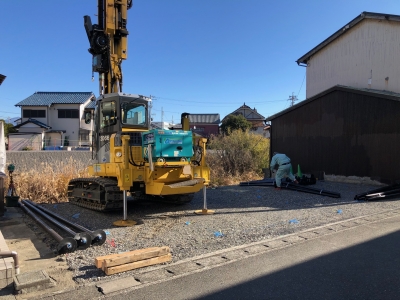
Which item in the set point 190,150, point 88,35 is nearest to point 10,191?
point 88,35

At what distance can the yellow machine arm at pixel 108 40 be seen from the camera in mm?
8852

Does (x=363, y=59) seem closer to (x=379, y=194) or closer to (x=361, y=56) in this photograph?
(x=361, y=56)

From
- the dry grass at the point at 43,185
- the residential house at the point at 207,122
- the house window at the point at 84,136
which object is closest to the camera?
the dry grass at the point at 43,185

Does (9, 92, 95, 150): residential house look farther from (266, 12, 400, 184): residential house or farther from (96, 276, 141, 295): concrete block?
(96, 276, 141, 295): concrete block

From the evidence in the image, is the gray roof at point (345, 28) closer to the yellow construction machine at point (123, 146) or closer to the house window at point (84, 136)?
the yellow construction machine at point (123, 146)

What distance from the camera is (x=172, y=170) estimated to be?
7406mm

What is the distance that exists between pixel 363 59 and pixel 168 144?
45.5 ft

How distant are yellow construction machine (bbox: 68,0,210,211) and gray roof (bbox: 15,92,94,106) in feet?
105

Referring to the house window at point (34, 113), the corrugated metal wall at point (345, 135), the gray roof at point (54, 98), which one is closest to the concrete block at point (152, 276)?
the corrugated metal wall at point (345, 135)

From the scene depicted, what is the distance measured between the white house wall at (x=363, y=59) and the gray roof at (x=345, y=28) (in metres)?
0.19

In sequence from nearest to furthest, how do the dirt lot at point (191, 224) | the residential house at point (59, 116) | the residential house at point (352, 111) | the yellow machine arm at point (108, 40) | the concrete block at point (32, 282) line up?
the concrete block at point (32, 282)
the dirt lot at point (191, 224)
the yellow machine arm at point (108, 40)
the residential house at point (352, 111)
the residential house at point (59, 116)

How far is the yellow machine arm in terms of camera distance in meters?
8.85

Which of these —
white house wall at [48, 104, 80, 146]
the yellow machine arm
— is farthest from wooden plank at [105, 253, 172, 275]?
white house wall at [48, 104, 80, 146]

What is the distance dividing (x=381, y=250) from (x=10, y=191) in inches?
363
